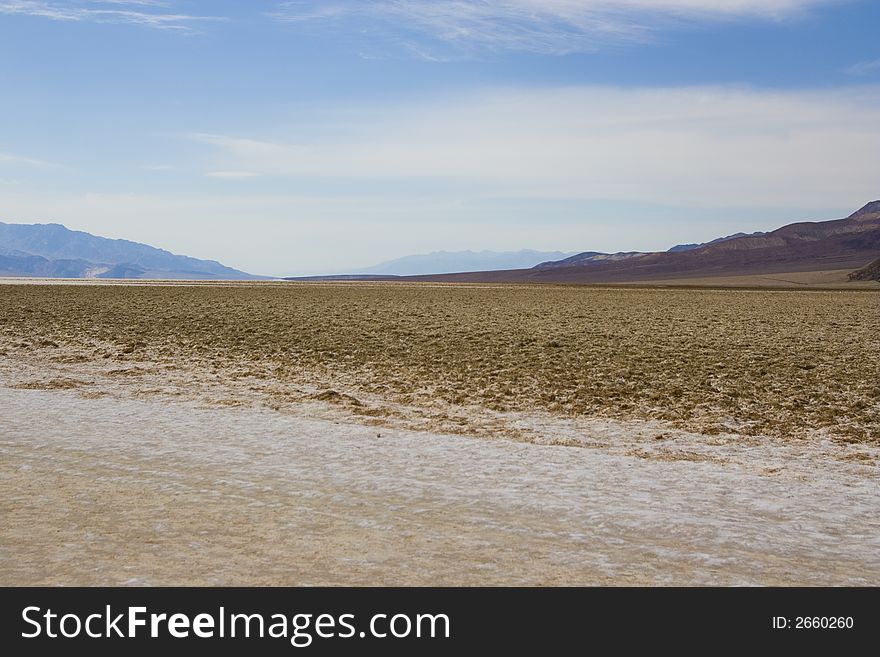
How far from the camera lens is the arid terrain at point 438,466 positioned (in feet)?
18.1

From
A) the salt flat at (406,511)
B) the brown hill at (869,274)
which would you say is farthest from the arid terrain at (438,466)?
the brown hill at (869,274)

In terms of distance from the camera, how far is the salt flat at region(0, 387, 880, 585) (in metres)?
5.34

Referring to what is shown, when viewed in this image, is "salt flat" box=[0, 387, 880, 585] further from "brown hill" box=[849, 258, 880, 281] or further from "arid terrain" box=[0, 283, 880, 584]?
"brown hill" box=[849, 258, 880, 281]

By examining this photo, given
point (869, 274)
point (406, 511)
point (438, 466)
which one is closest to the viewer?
point (406, 511)

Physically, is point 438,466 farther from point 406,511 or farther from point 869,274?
point 869,274

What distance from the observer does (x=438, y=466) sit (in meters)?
8.54

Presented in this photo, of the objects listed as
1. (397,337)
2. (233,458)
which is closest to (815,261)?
(397,337)

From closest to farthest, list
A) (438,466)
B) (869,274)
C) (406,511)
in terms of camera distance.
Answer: (406,511) < (438,466) < (869,274)

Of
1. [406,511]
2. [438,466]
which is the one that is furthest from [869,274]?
[406,511]

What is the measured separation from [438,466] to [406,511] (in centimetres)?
179

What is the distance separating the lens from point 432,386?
14297 mm

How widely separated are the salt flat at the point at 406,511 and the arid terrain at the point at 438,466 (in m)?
0.03

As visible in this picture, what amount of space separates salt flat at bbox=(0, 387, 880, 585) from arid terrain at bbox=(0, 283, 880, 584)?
0.09 ft
